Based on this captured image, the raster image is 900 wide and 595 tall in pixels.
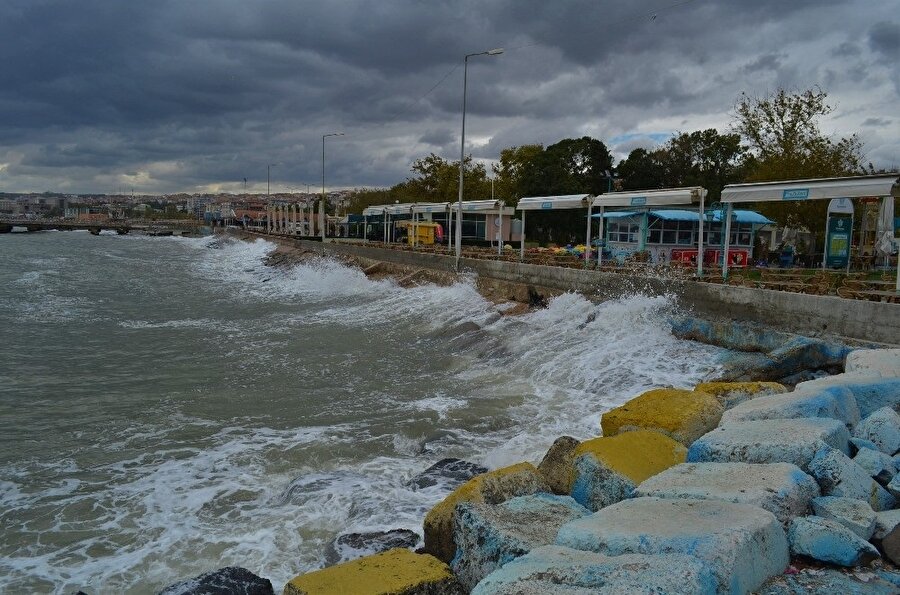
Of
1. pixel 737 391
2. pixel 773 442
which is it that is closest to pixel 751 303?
pixel 737 391

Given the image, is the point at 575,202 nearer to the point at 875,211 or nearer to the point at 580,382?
the point at 580,382

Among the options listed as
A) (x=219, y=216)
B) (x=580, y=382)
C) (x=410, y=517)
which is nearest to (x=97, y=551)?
(x=410, y=517)

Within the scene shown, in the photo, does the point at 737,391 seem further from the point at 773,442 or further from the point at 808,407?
the point at 773,442

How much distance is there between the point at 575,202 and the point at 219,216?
155 meters

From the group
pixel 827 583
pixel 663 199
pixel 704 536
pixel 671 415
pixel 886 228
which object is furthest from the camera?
pixel 663 199

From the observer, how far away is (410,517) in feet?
22.8

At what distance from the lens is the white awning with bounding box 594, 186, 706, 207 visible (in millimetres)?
17969

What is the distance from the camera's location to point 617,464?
5527 millimetres

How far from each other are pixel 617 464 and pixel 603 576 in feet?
7.29

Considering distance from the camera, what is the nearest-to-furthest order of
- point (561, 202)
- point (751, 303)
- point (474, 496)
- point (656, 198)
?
1. point (474, 496)
2. point (751, 303)
3. point (656, 198)
4. point (561, 202)

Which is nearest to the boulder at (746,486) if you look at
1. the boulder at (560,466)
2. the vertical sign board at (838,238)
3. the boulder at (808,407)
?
the boulder at (560,466)

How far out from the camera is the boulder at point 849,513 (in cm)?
441

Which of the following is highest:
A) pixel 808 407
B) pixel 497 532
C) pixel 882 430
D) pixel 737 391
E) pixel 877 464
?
pixel 808 407

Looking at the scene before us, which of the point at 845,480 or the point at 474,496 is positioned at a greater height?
the point at 845,480
